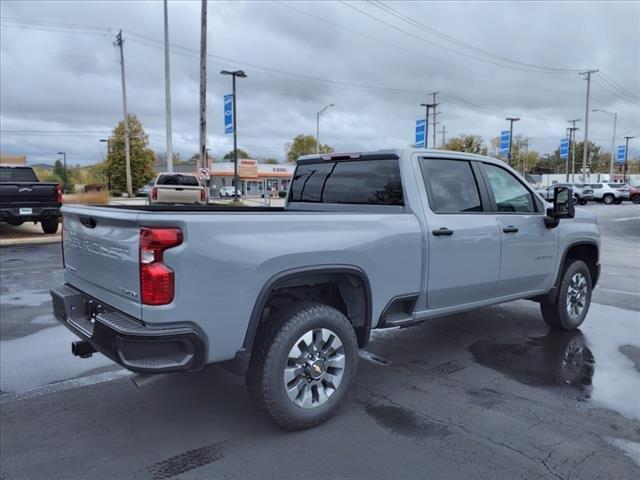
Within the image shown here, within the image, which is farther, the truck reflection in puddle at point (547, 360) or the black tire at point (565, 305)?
the black tire at point (565, 305)

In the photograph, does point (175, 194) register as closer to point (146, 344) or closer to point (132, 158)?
point (146, 344)

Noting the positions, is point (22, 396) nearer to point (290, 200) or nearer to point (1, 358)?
point (1, 358)

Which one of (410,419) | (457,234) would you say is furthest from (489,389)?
(457,234)

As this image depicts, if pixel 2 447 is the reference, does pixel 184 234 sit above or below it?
above

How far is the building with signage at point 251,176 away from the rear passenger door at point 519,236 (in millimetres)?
68758

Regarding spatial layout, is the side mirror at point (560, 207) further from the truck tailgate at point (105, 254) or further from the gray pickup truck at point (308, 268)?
the truck tailgate at point (105, 254)

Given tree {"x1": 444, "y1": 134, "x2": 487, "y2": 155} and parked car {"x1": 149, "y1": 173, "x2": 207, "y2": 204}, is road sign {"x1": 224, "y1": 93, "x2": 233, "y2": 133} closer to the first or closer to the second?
parked car {"x1": 149, "y1": 173, "x2": 207, "y2": 204}

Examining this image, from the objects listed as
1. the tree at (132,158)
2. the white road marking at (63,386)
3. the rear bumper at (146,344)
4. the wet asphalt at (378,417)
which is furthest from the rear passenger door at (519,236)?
the tree at (132,158)

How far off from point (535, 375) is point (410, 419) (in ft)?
5.06

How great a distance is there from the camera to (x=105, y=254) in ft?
10.9

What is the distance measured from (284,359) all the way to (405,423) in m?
1.03

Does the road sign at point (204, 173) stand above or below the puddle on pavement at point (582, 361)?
above

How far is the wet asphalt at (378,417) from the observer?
3113mm

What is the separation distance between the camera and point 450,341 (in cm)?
566
